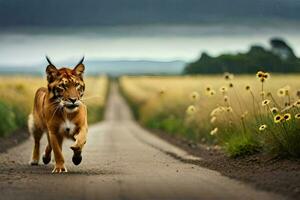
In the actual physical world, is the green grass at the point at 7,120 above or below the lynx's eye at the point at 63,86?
above

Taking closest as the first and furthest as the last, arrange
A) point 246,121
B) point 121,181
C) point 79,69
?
point 121,181 → point 79,69 → point 246,121

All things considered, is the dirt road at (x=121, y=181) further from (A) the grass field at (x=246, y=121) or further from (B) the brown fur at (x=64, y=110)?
(A) the grass field at (x=246, y=121)

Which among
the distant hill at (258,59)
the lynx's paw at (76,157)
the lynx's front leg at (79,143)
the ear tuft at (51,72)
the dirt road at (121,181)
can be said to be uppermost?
the distant hill at (258,59)

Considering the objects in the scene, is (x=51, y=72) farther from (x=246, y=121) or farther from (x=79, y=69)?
(x=246, y=121)

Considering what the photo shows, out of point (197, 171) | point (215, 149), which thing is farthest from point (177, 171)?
point (215, 149)

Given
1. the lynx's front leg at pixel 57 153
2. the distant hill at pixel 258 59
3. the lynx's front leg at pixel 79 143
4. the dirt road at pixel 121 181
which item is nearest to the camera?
the dirt road at pixel 121 181

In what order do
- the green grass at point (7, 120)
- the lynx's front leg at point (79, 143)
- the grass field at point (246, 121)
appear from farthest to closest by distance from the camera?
the green grass at point (7, 120), the grass field at point (246, 121), the lynx's front leg at point (79, 143)

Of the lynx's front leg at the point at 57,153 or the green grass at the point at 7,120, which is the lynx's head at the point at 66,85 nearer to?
the lynx's front leg at the point at 57,153

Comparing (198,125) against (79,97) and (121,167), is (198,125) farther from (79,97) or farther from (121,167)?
(79,97)

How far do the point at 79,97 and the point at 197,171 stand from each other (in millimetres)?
2389

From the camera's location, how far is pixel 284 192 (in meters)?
10.9

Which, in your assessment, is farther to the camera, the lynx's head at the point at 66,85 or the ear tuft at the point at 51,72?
the ear tuft at the point at 51,72

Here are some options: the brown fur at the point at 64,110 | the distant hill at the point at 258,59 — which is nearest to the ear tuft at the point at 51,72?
the brown fur at the point at 64,110

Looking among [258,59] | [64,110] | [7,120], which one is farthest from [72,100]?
[258,59]
